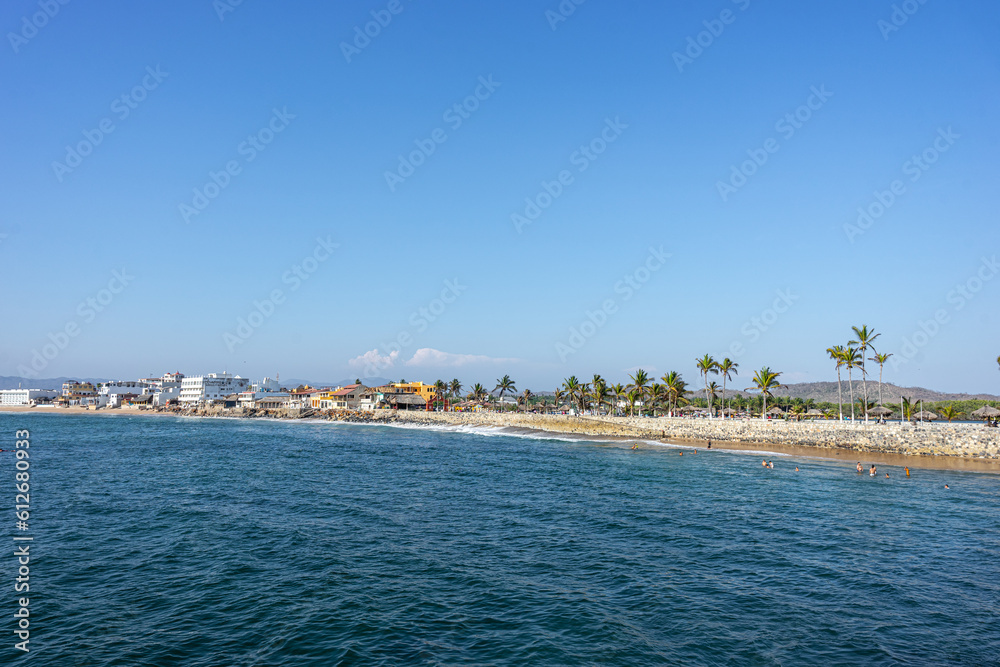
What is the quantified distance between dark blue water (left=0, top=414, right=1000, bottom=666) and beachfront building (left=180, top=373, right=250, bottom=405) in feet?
500

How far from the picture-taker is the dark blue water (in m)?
14.3

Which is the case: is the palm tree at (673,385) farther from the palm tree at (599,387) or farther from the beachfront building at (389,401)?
the beachfront building at (389,401)

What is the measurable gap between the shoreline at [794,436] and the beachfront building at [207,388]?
9406 centimetres

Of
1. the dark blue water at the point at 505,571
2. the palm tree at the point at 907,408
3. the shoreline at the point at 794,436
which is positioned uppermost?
the palm tree at the point at 907,408

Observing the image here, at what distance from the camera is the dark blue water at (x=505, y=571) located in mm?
14320

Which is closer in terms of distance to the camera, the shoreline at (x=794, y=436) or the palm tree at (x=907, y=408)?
the shoreline at (x=794, y=436)

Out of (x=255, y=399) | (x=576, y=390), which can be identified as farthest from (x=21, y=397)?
(x=576, y=390)

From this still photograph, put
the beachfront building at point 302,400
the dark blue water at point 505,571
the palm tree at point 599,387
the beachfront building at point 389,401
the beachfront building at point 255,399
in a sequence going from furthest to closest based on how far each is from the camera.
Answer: the beachfront building at point 255,399 → the beachfront building at point 302,400 → the beachfront building at point 389,401 → the palm tree at point 599,387 → the dark blue water at point 505,571

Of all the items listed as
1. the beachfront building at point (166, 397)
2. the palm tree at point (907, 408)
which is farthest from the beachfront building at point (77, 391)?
the palm tree at point (907, 408)

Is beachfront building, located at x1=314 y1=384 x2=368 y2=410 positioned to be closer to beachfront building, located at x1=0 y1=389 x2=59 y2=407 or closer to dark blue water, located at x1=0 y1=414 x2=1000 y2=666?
dark blue water, located at x1=0 y1=414 x2=1000 y2=666

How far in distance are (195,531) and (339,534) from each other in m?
7.02

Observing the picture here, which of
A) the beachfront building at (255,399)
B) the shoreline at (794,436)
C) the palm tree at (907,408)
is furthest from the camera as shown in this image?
the beachfront building at (255,399)

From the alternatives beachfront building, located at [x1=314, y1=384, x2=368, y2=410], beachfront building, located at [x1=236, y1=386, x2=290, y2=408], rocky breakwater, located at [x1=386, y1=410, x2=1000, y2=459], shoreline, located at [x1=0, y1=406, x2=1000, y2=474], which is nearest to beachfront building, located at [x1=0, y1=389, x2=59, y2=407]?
beachfront building, located at [x1=236, y1=386, x2=290, y2=408]

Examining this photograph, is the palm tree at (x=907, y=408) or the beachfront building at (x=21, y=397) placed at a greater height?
the palm tree at (x=907, y=408)
